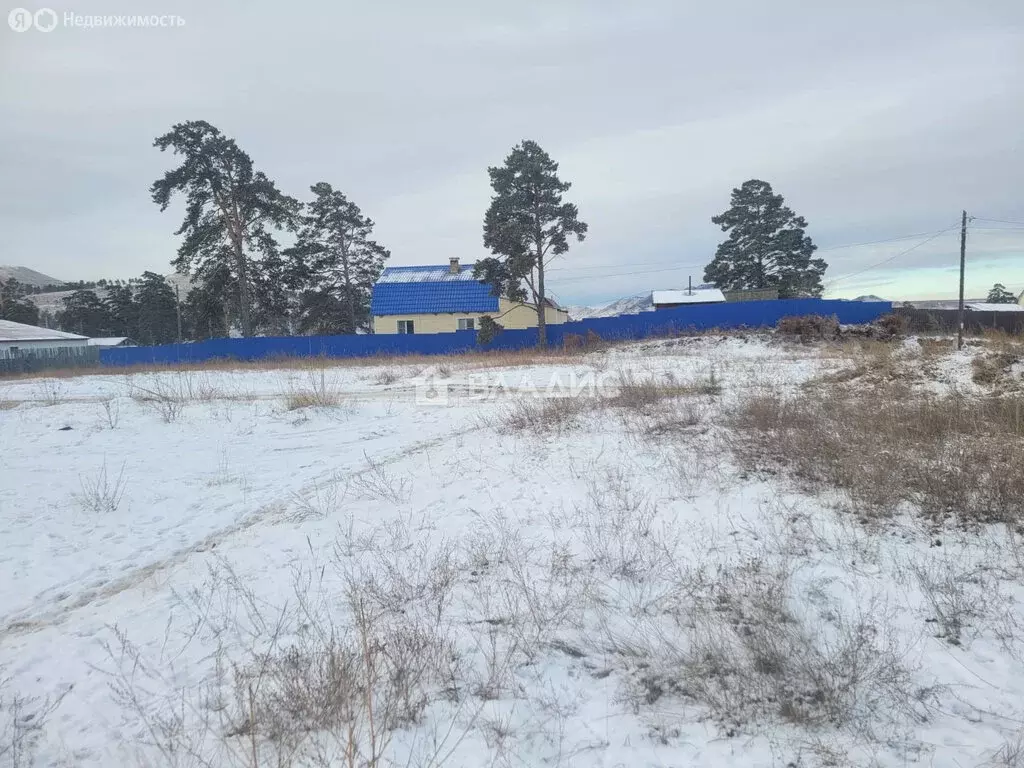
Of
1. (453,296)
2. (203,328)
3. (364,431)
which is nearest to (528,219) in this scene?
(453,296)

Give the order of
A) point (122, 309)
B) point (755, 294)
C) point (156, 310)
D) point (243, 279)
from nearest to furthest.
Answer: point (243, 279) → point (755, 294) → point (156, 310) → point (122, 309)

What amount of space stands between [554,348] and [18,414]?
1963 cm

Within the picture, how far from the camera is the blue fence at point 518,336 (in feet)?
87.2

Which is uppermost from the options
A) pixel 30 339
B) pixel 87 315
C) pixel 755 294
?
pixel 87 315

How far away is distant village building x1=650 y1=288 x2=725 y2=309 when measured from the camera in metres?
34.8

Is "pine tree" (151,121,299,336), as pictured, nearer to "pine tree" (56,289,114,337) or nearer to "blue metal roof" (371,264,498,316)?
"blue metal roof" (371,264,498,316)

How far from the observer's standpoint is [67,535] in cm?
459

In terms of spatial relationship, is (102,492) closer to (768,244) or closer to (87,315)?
(768,244)

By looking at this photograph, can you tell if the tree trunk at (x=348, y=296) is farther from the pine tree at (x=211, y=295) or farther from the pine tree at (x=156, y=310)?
the pine tree at (x=156, y=310)

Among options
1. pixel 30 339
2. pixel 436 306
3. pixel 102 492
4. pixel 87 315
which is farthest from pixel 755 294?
pixel 87 315

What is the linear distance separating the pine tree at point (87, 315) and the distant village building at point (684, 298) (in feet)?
182

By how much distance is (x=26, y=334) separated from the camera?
38688 millimetres

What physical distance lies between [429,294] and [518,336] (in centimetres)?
724

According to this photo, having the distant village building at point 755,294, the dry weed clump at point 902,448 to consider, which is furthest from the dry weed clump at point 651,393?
the distant village building at point 755,294
